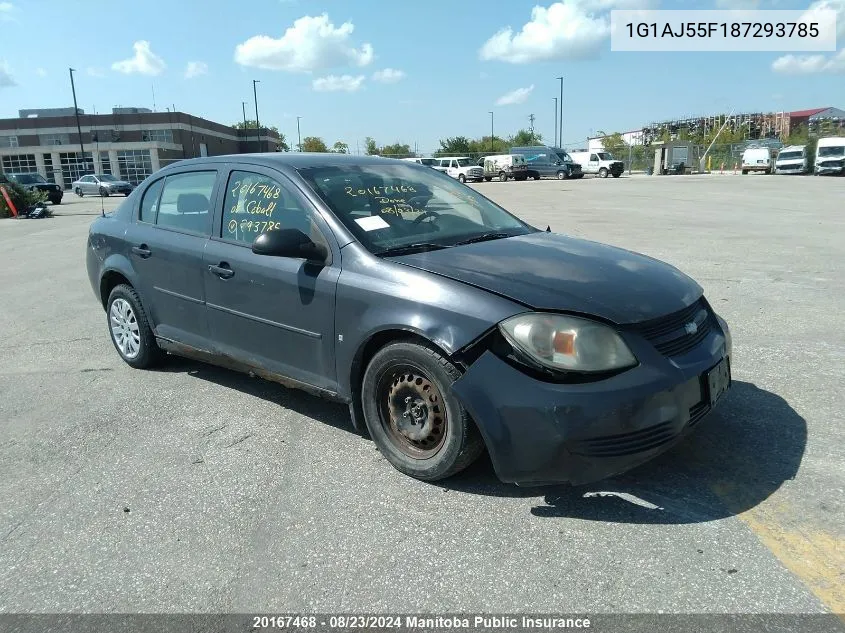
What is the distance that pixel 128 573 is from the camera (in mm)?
2678

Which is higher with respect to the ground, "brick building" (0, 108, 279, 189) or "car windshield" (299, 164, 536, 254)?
"brick building" (0, 108, 279, 189)

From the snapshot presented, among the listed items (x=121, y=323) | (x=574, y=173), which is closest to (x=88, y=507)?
(x=121, y=323)

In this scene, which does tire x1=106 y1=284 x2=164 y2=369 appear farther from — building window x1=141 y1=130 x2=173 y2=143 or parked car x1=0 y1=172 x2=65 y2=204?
building window x1=141 y1=130 x2=173 y2=143

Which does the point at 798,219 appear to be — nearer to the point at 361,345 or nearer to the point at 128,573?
the point at 361,345

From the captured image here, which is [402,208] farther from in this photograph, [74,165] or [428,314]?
[74,165]

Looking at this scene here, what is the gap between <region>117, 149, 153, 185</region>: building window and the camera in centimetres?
7031

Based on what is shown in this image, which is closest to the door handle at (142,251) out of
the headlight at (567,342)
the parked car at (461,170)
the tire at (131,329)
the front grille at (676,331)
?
the tire at (131,329)

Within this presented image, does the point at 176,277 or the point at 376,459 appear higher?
the point at 176,277

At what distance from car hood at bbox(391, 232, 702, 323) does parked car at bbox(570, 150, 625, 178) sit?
49.1 m

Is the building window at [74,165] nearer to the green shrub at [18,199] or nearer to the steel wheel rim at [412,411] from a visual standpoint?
the green shrub at [18,199]

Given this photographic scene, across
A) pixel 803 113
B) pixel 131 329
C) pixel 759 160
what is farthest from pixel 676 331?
pixel 803 113

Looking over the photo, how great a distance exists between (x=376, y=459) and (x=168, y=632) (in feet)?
4.79

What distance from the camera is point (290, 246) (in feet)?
11.6

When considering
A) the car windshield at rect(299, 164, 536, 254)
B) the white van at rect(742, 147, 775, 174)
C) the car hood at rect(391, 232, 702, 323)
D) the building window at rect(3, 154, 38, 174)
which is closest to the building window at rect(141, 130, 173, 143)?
the building window at rect(3, 154, 38, 174)
